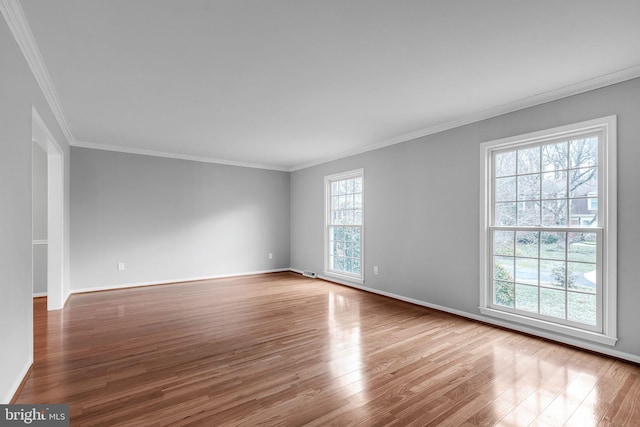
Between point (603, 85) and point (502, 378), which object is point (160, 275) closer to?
point (502, 378)

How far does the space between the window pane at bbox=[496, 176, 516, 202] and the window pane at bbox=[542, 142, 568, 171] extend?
34cm

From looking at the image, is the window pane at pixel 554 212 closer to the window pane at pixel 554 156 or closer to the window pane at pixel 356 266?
the window pane at pixel 554 156

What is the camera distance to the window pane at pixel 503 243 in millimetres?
3566

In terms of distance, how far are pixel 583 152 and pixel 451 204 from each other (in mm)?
1423

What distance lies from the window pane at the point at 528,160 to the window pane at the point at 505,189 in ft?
0.45

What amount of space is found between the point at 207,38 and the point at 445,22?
1626 millimetres

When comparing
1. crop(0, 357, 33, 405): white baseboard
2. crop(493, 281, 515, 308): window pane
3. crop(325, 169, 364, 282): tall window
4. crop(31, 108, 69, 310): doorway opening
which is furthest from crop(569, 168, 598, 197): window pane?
crop(31, 108, 69, 310): doorway opening

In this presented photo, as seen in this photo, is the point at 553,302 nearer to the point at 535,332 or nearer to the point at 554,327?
the point at 554,327

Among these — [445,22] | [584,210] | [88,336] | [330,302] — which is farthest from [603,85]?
[88,336]

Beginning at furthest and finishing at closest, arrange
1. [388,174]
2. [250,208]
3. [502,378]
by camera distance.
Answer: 1. [250,208]
2. [388,174]
3. [502,378]

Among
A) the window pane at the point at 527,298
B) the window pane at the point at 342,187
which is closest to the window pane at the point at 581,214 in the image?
the window pane at the point at 527,298

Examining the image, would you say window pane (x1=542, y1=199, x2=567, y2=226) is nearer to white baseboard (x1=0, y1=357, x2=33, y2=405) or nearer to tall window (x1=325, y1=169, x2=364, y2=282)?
tall window (x1=325, y1=169, x2=364, y2=282)

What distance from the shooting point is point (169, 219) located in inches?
232

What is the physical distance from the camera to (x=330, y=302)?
4613 millimetres
